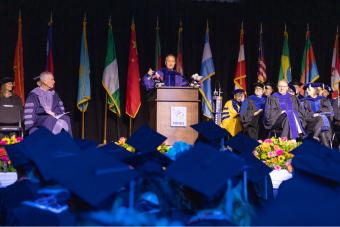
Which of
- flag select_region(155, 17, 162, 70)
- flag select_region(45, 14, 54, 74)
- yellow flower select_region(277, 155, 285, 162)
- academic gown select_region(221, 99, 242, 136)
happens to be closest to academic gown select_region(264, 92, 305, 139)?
academic gown select_region(221, 99, 242, 136)

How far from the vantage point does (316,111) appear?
317 inches

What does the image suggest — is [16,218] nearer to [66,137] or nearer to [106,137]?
[66,137]

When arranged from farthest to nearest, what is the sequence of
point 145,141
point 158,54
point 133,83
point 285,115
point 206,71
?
point 206,71 < point 158,54 < point 133,83 < point 285,115 < point 145,141

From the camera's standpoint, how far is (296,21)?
10000 mm

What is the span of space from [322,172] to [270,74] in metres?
8.41

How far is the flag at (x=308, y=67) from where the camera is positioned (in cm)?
936

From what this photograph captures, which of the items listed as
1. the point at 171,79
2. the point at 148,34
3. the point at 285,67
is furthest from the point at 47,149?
the point at 285,67

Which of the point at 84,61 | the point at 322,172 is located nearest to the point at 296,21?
the point at 84,61

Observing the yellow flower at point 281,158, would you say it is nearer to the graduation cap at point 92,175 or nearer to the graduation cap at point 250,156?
the graduation cap at point 250,156

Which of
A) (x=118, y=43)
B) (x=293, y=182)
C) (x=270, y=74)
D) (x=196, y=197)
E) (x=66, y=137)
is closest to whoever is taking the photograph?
(x=196, y=197)

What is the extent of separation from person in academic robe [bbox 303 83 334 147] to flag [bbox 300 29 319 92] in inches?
44.0

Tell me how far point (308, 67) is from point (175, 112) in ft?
15.2

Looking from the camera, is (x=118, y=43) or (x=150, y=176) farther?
(x=118, y=43)

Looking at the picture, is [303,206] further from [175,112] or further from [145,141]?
[175,112]
